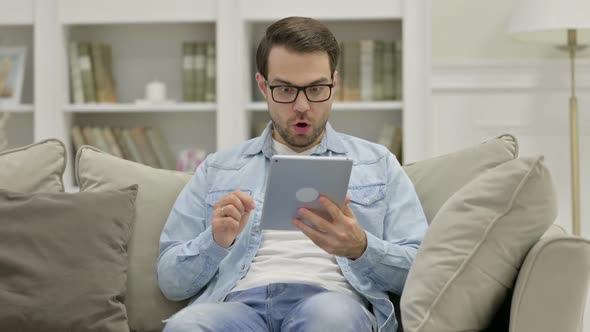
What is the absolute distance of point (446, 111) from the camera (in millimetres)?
3715

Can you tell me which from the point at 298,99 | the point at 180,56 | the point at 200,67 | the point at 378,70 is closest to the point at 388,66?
the point at 378,70

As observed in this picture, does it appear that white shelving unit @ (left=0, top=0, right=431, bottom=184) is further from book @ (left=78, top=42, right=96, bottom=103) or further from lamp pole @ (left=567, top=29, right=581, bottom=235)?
lamp pole @ (left=567, top=29, right=581, bottom=235)

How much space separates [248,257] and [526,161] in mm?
677

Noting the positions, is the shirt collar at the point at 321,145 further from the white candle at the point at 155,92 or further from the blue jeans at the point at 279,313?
the white candle at the point at 155,92

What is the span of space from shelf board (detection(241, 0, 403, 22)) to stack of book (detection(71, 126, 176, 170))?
712 millimetres

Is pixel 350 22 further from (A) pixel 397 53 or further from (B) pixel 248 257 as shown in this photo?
(B) pixel 248 257

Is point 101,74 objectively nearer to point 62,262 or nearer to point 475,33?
point 475,33

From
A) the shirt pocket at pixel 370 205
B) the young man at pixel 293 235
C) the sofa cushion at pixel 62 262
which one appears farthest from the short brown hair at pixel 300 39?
the sofa cushion at pixel 62 262

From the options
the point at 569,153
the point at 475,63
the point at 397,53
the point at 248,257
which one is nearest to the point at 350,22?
the point at 397,53

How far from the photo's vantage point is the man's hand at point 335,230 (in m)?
1.67

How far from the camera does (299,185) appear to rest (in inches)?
63.9

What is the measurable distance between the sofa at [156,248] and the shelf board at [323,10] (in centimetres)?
153

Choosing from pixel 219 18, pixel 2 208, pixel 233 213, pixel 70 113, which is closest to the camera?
pixel 233 213

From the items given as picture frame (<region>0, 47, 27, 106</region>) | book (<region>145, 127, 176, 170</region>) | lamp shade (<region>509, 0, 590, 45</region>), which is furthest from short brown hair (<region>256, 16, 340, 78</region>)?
picture frame (<region>0, 47, 27, 106</region>)
